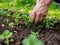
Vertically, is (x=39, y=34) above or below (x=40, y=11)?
below

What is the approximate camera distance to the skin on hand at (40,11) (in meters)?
1.74

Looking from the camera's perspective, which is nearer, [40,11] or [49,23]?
[40,11]

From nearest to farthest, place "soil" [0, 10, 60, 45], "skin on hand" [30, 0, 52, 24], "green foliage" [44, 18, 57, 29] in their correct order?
"soil" [0, 10, 60, 45]
"skin on hand" [30, 0, 52, 24]
"green foliage" [44, 18, 57, 29]

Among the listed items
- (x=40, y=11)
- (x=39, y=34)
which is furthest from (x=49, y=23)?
(x=39, y=34)

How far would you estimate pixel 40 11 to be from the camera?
176 centimetres

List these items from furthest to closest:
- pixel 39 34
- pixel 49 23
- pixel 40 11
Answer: pixel 49 23 → pixel 40 11 → pixel 39 34

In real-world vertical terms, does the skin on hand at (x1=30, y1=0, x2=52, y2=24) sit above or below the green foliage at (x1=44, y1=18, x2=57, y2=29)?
above

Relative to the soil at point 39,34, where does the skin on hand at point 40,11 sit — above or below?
above

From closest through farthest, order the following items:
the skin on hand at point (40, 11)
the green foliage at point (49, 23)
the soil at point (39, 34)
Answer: the soil at point (39, 34) → the skin on hand at point (40, 11) → the green foliage at point (49, 23)

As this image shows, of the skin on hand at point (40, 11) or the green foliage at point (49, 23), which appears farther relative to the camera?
the green foliage at point (49, 23)

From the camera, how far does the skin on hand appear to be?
1735mm

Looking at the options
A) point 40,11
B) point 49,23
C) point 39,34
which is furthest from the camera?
point 49,23

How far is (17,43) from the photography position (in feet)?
4.46

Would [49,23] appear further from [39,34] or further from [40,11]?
[39,34]
